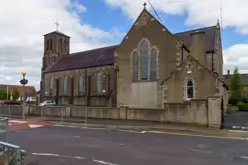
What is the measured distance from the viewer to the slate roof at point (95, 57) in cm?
3416

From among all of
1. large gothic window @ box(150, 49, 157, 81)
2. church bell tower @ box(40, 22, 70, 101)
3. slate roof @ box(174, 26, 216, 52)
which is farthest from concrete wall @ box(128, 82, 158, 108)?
church bell tower @ box(40, 22, 70, 101)

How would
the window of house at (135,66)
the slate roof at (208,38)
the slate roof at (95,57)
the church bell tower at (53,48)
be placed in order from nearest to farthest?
the window of house at (135,66) → the slate roof at (208,38) → the slate roof at (95,57) → the church bell tower at (53,48)

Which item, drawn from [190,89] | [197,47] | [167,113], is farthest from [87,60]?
[167,113]

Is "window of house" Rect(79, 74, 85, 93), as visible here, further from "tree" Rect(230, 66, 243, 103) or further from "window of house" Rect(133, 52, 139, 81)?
"tree" Rect(230, 66, 243, 103)

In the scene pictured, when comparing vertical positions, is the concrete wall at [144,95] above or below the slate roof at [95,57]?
below

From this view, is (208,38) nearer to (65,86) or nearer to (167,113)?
(167,113)

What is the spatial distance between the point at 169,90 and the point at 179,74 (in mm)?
1773

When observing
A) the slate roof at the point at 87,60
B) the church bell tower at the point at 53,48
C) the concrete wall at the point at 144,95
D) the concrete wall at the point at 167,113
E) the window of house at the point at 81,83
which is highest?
the church bell tower at the point at 53,48

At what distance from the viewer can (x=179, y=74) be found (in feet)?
70.2

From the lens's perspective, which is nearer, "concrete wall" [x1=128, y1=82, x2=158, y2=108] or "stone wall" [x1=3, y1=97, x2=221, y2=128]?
"stone wall" [x1=3, y1=97, x2=221, y2=128]

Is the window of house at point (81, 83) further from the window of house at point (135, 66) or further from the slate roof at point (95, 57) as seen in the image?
the window of house at point (135, 66)

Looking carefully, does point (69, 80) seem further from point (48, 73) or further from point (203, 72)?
point (203, 72)

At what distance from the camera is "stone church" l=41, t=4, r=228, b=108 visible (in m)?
21.1

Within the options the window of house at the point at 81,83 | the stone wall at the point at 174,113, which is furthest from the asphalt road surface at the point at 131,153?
the window of house at the point at 81,83
